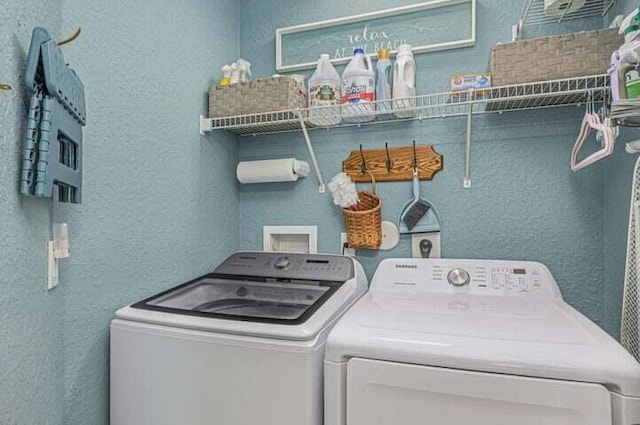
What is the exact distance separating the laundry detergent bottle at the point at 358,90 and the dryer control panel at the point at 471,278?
731 millimetres

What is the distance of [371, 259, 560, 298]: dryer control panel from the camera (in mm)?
1516

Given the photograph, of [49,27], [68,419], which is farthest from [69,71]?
[68,419]

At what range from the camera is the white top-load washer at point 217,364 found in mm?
1061

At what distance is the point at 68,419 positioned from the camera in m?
1.17

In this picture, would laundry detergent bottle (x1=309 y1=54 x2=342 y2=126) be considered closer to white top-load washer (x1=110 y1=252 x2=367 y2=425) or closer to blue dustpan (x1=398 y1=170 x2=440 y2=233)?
blue dustpan (x1=398 y1=170 x2=440 y2=233)

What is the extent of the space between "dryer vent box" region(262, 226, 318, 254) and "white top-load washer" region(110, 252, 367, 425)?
0.64m

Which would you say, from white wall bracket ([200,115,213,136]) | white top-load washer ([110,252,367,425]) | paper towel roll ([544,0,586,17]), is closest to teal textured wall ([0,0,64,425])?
white top-load washer ([110,252,367,425])

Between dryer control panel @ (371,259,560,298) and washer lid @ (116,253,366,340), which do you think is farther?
dryer control panel @ (371,259,560,298)

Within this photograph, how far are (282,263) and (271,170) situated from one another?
531 millimetres

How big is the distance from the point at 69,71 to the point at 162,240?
30.0 inches

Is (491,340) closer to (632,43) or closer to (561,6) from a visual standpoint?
(632,43)

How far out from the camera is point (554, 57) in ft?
4.67

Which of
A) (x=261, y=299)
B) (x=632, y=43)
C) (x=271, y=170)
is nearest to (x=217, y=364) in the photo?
(x=261, y=299)

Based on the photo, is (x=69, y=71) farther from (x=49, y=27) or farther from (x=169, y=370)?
(x=169, y=370)
